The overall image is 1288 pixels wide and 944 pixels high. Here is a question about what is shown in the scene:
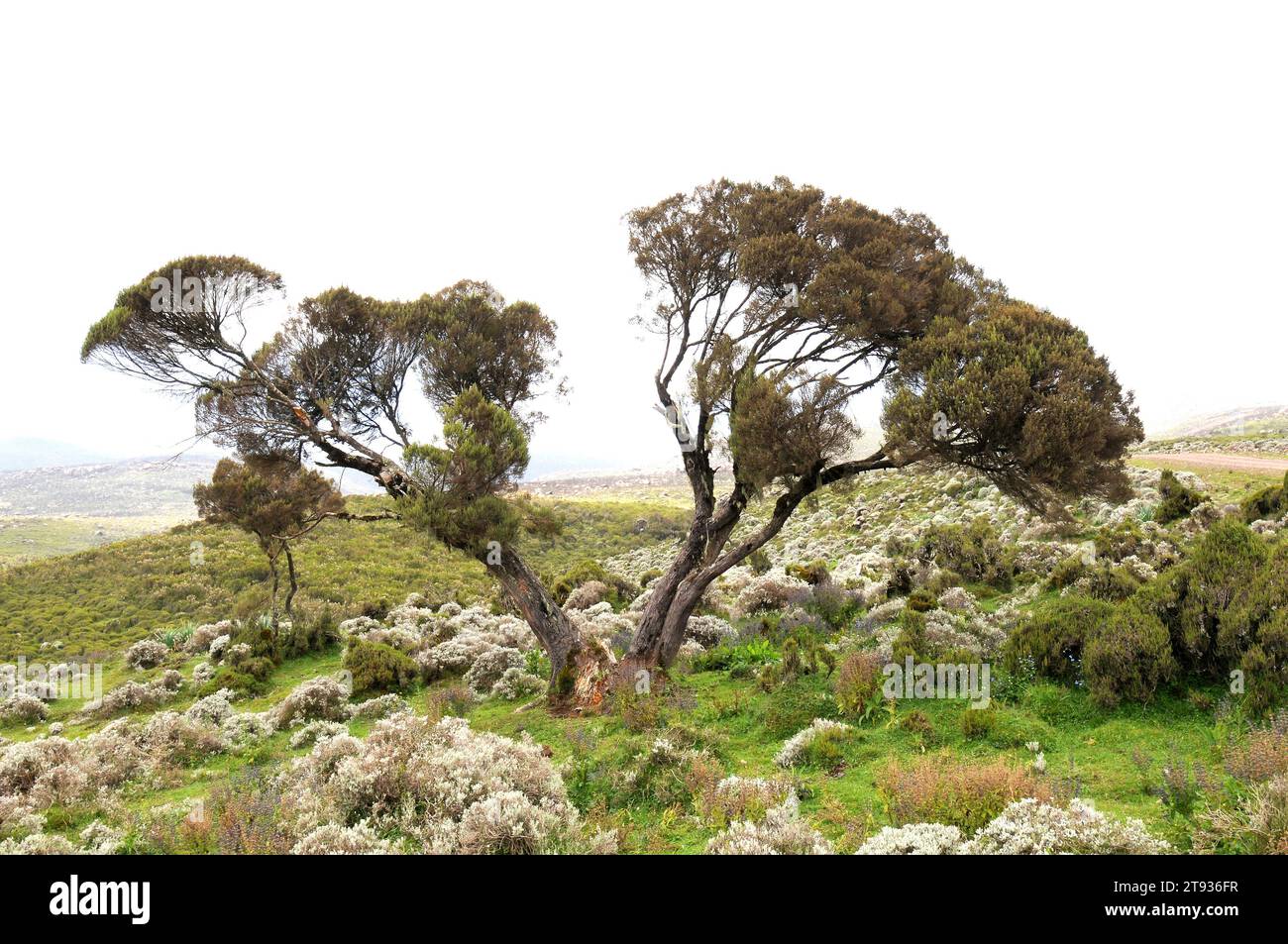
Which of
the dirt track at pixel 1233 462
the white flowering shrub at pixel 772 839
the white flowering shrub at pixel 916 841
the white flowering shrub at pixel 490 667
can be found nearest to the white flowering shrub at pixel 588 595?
the white flowering shrub at pixel 490 667

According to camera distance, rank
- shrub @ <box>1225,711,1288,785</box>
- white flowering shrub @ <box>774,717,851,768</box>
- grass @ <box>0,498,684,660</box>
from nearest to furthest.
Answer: shrub @ <box>1225,711,1288,785</box> < white flowering shrub @ <box>774,717,851,768</box> < grass @ <box>0,498,684,660</box>

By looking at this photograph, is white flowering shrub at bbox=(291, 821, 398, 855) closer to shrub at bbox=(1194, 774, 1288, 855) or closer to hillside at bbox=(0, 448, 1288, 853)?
hillside at bbox=(0, 448, 1288, 853)

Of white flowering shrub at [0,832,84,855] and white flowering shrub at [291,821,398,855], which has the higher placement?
white flowering shrub at [291,821,398,855]

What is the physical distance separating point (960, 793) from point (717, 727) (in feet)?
14.6

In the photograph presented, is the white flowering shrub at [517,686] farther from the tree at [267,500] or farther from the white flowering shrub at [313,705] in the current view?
the tree at [267,500]

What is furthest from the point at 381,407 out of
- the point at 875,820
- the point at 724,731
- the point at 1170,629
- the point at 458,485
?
the point at 1170,629

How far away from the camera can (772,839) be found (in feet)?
18.5

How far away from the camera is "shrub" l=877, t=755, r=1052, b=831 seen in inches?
233

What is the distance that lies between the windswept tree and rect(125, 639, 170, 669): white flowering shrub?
12903 mm

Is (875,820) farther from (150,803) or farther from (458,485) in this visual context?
(150,803)

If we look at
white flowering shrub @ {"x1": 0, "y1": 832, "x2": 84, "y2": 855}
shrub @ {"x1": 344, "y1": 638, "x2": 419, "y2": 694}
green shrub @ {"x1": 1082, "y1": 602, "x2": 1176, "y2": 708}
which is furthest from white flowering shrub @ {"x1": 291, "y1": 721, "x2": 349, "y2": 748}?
green shrub @ {"x1": 1082, "y1": 602, "x2": 1176, "y2": 708}

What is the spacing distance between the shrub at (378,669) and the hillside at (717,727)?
0.76 ft

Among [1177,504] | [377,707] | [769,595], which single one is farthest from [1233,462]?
[377,707]

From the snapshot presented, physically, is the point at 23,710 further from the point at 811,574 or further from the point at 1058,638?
the point at 1058,638
